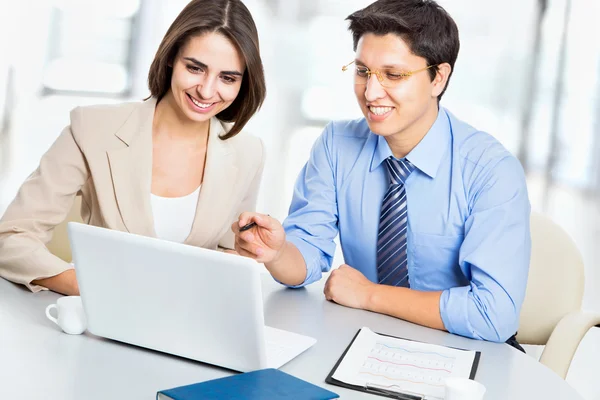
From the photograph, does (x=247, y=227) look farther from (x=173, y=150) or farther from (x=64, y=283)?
(x=173, y=150)

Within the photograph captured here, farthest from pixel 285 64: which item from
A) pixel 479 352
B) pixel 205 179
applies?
pixel 479 352

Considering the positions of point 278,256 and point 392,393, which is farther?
point 278,256

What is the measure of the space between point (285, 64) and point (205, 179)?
9.39ft

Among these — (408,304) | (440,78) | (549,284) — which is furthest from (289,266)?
(549,284)

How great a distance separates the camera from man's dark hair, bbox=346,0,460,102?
1.93 meters

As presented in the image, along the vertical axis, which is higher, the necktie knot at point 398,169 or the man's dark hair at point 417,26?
the man's dark hair at point 417,26

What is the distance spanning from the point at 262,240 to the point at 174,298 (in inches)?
18.6

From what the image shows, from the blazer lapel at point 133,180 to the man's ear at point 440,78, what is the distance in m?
0.85

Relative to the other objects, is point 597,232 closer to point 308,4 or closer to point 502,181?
Result: point 308,4

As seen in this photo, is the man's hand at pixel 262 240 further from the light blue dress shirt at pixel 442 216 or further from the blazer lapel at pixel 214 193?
the blazer lapel at pixel 214 193

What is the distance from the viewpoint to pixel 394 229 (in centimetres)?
201

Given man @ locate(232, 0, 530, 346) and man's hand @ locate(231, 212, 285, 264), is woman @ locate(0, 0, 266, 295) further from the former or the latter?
man's hand @ locate(231, 212, 285, 264)

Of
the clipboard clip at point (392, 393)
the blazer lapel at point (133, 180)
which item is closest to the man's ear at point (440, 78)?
the blazer lapel at point (133, 180)

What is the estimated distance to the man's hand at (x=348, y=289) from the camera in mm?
1800
